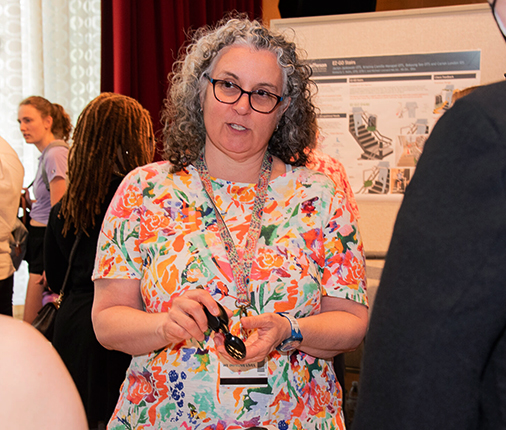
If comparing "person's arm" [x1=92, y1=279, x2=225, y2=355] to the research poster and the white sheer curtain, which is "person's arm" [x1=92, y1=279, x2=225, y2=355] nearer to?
the research poster

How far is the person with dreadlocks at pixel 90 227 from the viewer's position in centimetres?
199

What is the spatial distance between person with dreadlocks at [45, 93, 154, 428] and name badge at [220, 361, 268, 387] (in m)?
0.85

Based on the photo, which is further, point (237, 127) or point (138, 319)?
point (237, 127)

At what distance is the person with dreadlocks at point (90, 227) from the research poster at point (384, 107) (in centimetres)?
126

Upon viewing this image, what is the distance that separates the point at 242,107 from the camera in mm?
1452

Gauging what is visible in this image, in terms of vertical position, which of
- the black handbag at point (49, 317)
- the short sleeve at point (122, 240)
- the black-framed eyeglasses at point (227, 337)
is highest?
the short sleeve at point (122, 240)

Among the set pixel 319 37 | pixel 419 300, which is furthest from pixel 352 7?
pixel 419 300

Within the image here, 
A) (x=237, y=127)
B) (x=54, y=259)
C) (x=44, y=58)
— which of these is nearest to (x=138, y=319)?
(x=237, y=127)

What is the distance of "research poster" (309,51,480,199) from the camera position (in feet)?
9.47

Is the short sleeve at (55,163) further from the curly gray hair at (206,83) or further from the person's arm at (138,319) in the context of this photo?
the person's arm at (138,319)

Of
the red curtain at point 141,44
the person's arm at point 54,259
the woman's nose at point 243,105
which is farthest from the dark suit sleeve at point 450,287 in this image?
the red curtain at point 141,44

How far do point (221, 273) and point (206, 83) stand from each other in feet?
2.01

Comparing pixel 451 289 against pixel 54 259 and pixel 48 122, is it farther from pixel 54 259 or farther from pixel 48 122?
pixel 48 122

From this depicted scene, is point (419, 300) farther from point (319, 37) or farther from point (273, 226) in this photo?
point (319, 37)
